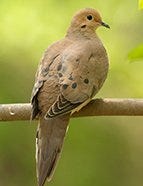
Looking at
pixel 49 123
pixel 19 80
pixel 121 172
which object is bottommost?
pixel 121 172

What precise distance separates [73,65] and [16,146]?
2.35 meters

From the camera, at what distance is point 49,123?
384cm

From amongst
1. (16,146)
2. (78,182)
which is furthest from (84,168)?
(16,146)

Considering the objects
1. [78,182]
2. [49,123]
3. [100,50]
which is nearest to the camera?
[49,123]

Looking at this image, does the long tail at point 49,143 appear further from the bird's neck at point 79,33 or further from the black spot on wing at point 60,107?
the bird's neck at point 79,33

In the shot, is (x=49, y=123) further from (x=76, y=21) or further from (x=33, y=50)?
(x=33, y=50)

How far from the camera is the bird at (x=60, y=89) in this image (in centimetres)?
374

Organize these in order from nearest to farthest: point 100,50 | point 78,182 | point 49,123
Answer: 1. point 49,123
2. point 100,50
3. point 78,182

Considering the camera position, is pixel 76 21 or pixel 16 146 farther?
pixel 16 146

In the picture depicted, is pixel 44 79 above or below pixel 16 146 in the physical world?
above

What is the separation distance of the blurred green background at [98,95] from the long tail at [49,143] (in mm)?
2111

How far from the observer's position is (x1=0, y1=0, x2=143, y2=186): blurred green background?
19.9 ft

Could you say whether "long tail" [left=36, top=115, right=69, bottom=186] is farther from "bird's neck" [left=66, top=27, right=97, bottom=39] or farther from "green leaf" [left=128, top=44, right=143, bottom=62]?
"green leaf" [left=128, top=44, right=143, bottom=62]

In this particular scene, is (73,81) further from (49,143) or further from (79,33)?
(79,33)
